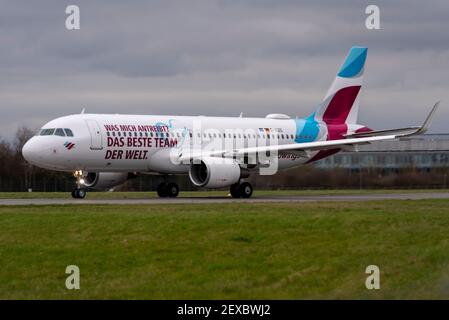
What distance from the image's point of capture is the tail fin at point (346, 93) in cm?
5722

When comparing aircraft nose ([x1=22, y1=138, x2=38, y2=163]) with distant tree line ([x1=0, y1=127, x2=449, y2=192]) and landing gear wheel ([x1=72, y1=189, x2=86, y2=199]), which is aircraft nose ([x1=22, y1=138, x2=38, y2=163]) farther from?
distant tree line ([x1=0, y1=127, x2=449, y2=192])

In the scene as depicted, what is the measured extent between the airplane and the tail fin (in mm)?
887

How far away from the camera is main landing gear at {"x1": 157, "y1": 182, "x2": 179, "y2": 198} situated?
51375 millimetres

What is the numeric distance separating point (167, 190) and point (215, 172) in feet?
18.1

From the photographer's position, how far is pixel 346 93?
57.8 meters

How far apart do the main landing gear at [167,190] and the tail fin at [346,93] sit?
9.97 metres

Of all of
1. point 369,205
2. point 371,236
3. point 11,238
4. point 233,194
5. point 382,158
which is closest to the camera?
point 371,236

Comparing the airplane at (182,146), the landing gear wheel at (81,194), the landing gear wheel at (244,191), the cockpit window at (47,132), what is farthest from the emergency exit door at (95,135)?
the landing gear wheel at (244,191)
